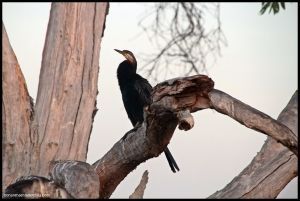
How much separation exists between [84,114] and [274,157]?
52.3 inches

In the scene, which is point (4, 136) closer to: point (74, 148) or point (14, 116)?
point (14, 116)

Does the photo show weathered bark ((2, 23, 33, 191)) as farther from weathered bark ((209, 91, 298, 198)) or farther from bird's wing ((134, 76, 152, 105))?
bird's wing ((134, 76, 152, 105))

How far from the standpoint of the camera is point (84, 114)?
434cm

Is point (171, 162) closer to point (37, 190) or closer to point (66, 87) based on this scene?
point (66, 87)

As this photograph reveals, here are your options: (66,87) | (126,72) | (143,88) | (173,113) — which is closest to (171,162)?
(143,88)

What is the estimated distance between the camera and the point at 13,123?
13.8 feet

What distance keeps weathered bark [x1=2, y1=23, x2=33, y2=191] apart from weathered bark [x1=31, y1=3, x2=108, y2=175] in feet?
0.22

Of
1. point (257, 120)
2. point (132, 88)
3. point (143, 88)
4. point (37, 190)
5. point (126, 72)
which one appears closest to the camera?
→ point (37, 190)

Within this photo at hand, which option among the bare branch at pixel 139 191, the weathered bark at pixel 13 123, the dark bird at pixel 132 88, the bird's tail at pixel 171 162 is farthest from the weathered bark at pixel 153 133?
the dark bird at pixel 132 88

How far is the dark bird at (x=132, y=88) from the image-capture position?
5.97 metres

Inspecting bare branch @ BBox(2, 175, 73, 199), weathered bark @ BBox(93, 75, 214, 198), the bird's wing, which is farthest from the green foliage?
bare branch @ BBox(2, 175, 73, 199)

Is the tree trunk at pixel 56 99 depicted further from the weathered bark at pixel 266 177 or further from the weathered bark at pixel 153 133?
the weathered bark at pixel 266 177

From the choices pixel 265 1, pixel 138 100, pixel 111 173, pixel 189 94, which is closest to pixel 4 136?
pixel 111 173

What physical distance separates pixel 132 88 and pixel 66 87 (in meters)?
1.83
